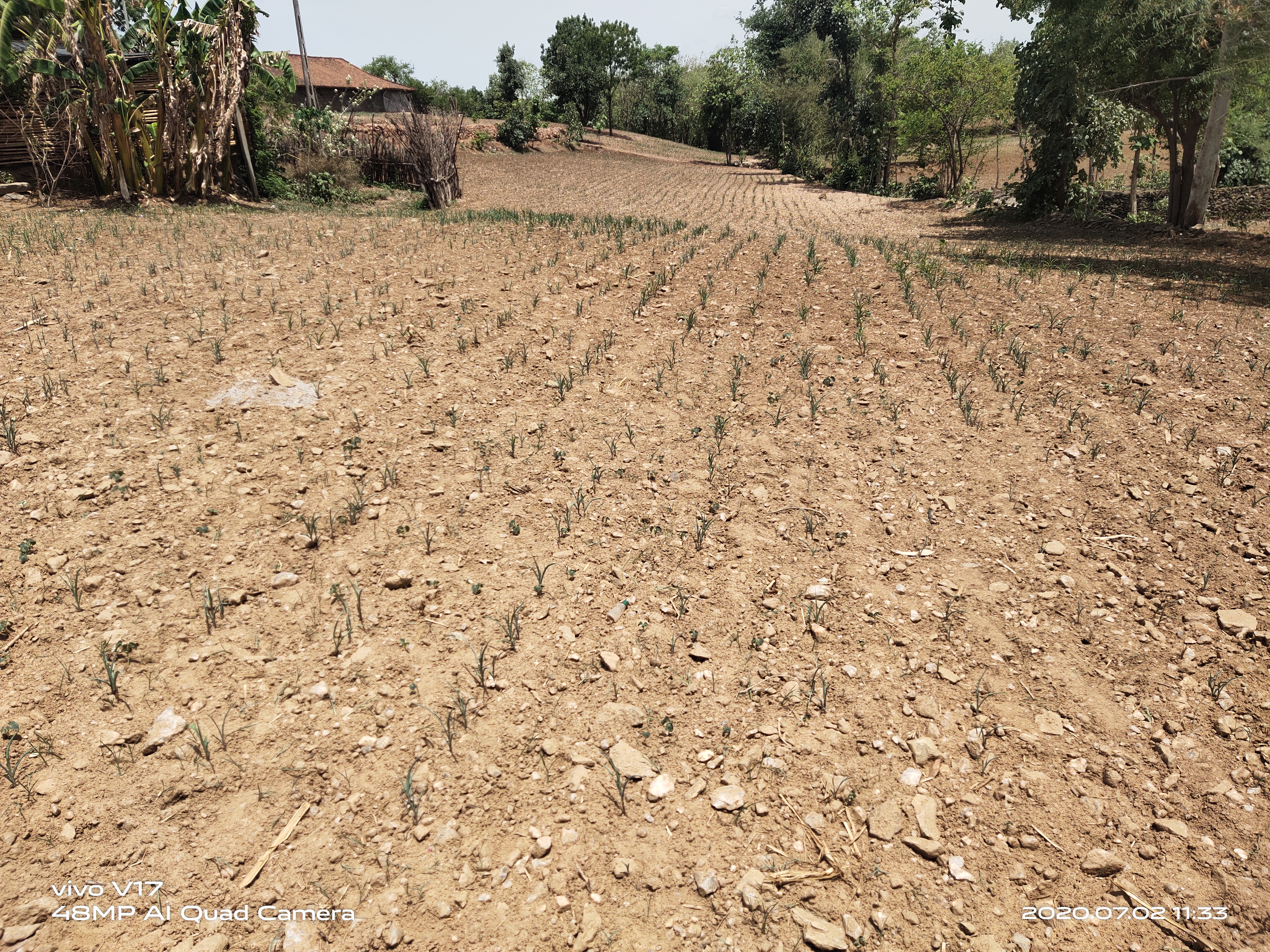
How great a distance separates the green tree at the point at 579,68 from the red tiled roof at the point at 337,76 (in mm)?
11605

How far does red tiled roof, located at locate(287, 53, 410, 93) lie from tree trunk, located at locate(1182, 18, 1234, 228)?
134 ft

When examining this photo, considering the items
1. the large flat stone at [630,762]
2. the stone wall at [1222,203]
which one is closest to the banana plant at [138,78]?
the large flat stone at [630,762]

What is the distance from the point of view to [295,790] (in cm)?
295

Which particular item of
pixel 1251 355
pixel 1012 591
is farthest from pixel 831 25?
pixel 1012 591

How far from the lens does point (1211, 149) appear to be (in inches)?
603

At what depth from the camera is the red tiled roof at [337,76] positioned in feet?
142

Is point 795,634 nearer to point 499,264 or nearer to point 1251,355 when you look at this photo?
point 1251,355

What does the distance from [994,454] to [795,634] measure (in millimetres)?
2520

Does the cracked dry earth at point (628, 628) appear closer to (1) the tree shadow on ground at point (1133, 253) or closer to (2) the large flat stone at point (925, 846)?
(2) the large flat stone at point (925, 846)

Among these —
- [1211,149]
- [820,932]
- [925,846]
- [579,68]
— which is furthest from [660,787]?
[579,68]

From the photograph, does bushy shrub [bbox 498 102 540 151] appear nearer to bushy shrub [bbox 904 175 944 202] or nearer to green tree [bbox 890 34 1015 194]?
green tree [bbox 890 34 1015 194]

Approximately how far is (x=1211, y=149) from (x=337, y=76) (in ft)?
155

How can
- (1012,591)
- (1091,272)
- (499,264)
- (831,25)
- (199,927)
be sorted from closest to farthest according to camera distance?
(199,927) < (1012,591) < (499,264) < (1091,272) < (831,25)

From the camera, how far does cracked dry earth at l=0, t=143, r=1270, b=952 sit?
2668mm
